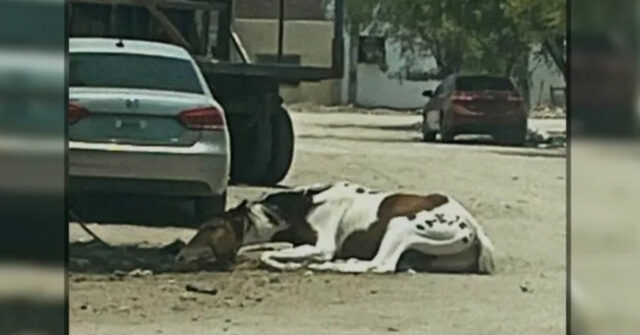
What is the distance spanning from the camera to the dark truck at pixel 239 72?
3.62 m

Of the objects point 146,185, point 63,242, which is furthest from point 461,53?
point 63,242

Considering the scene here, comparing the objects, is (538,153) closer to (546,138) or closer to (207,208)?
(546,138)

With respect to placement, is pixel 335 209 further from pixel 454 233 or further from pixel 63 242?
pixel 63 242

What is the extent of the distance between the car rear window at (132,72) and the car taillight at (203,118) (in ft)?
0.17

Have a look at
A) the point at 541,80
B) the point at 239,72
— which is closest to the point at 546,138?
the point at 541,80

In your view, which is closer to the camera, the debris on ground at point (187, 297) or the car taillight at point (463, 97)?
the debris on ground at point (187, 297)

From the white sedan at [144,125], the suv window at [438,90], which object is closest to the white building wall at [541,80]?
the suv window at [438,90]

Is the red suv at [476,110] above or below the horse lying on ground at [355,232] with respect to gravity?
above

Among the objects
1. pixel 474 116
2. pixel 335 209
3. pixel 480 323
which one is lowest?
pixel 480 323

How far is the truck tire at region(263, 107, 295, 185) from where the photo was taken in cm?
366

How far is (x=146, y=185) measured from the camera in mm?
3617

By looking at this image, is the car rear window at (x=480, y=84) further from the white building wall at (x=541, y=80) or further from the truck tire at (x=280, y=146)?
the truck tire at (x=280, y=146)

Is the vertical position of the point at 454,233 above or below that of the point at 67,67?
below

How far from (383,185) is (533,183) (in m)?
0.37
